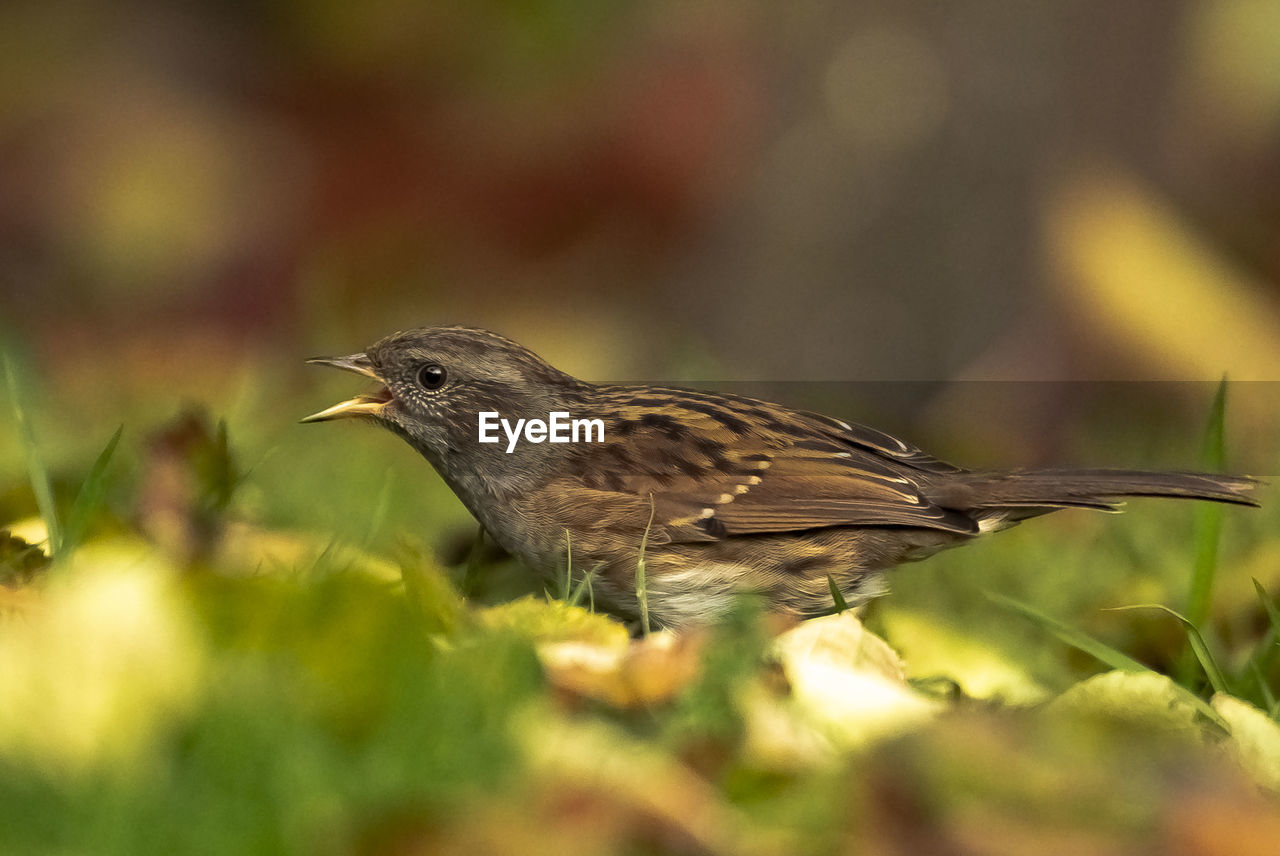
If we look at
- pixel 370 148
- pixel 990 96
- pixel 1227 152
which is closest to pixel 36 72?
pixel 370 148

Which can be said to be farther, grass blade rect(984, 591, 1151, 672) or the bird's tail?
the bird's tail

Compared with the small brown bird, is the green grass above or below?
below

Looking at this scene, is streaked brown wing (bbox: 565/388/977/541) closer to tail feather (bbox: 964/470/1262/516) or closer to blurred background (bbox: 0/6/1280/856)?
tail feather (bbox: 964/470/1262/516)

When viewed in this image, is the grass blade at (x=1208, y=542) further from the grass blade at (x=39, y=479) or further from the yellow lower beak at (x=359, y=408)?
the grass blade at (x=39, y=479)

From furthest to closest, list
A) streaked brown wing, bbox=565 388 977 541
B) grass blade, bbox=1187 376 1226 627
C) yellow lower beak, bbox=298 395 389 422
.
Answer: streaked brown wing, bbox=565 388 977 541 → yellow lower beak, bbox=298 395 389 422 → grass blade, bbox=1187 376 1226 627

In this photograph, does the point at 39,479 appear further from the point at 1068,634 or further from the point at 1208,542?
the point at 1208,542

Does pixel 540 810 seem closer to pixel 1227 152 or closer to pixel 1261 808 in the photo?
pixel 1261 808

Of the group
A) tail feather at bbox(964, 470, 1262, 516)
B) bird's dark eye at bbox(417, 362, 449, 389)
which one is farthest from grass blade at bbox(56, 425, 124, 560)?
tail feather at bbox(964, 470, 1262, 516)
